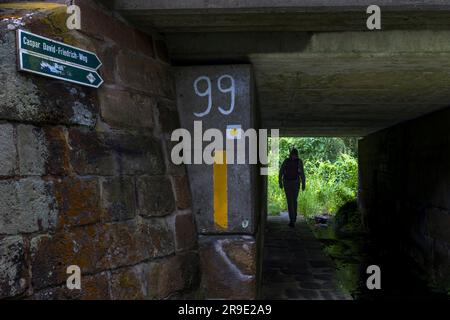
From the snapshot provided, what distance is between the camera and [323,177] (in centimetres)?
2030

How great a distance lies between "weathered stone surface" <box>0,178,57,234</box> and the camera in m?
2.40

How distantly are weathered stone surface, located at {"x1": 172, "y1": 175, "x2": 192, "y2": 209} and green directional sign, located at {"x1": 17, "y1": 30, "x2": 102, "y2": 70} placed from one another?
122 cm

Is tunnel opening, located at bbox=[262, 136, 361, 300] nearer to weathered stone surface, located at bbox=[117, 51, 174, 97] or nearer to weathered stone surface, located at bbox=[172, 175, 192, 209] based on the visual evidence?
weathered stone surface, located at bbox=[172, 175, 192, 209]

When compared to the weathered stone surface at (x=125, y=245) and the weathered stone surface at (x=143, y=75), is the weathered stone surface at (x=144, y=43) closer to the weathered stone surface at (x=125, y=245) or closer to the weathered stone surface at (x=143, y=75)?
the weathered stone surface at (x=143, y=75)

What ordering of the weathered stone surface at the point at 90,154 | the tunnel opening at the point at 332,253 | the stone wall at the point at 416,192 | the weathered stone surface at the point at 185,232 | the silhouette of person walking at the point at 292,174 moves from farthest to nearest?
the silhouette of person walking at the point at 292,174
the stone wall at the point at 416,192
the tunnel opening at the point at 332,253
the weathered stone surface at the point at 185,232
the weathered stone surface at the point at 90,154

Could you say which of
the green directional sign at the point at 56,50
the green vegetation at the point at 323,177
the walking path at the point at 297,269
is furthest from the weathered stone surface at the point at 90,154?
the green vegetation at the point at 323,177

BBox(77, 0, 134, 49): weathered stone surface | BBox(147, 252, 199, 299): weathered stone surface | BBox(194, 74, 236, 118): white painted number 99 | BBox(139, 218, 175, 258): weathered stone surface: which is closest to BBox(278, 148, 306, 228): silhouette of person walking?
BBox(194, 74, 236, 118): white painted number 99

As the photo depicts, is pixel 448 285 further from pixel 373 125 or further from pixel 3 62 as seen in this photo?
pixel 3 62

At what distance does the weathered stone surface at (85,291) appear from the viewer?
8.27ft

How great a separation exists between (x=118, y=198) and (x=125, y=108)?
689 millimetres

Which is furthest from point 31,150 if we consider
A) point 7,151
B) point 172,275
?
point 172,275

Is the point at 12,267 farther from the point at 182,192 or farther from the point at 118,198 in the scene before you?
the point at 182,192
